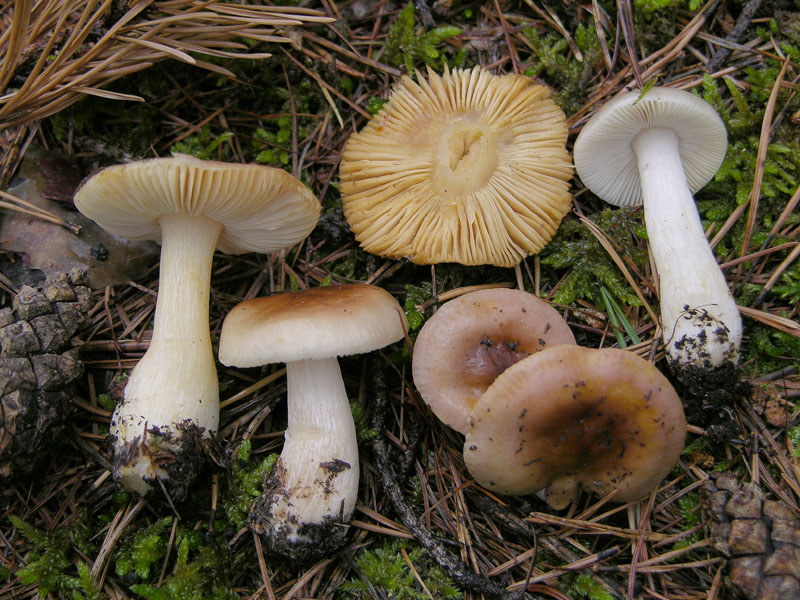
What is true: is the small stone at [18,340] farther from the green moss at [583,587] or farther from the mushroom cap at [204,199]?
the green moss at [583,587]

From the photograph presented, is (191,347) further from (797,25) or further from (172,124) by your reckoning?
(797,25)

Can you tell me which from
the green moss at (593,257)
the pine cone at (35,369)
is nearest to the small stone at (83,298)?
the pine cone at (35,369)

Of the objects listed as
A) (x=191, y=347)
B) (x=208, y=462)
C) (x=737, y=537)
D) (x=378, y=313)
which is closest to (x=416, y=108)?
(x=378, y=313)

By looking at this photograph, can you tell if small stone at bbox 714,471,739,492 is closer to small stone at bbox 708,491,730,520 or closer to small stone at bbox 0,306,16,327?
small stone at bbox 708,491,730,520

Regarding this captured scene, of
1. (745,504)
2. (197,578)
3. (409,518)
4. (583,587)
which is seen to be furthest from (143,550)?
(745,504)

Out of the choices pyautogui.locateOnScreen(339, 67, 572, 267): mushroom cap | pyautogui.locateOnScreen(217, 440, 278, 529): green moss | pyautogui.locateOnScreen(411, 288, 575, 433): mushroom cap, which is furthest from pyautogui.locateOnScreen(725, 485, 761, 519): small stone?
pyautogui.locateOnScreen(217, 440, 278, 529): green moss

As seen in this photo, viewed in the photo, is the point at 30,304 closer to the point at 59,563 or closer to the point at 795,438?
the point at 59,563

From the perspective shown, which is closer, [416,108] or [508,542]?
[508,542]

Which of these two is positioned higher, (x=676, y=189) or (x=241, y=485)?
(x=676, y=189)
